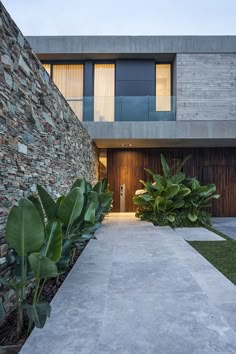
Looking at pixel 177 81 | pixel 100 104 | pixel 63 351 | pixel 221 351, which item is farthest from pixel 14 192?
pixel 177 81

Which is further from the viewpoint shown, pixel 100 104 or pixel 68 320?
pixel 100 104

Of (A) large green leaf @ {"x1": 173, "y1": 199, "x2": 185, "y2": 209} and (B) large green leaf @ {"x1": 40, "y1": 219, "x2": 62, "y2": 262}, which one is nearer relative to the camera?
(B) large green leaf @ {"x1": 40, "y1": 219, "x2": 62, "y2": 262}

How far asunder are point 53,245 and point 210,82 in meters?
8.96

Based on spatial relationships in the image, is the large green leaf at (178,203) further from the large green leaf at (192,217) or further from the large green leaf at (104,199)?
the large green leaf at (104,199)

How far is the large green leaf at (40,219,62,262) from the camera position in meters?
2.05

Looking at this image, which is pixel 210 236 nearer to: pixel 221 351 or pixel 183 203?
pixel 183 203

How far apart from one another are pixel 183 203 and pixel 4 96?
A: 5.90 m

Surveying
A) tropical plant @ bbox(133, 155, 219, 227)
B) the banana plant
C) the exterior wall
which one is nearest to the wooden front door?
tropical plant @ bbox(133, 155, 219, 227)

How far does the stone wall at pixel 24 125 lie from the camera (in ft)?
7.80

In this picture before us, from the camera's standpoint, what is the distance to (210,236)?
19.8 feet

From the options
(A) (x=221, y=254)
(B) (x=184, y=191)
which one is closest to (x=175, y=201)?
(B) (x=184, y=191)

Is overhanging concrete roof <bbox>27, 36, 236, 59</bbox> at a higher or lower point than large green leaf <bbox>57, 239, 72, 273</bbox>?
higher

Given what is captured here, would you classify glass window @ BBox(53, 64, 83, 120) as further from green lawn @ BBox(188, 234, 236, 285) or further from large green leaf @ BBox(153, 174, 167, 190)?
green lawn @ BBox(188, 234, 236, 285)

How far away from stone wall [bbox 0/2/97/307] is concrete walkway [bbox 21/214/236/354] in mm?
→ 675
